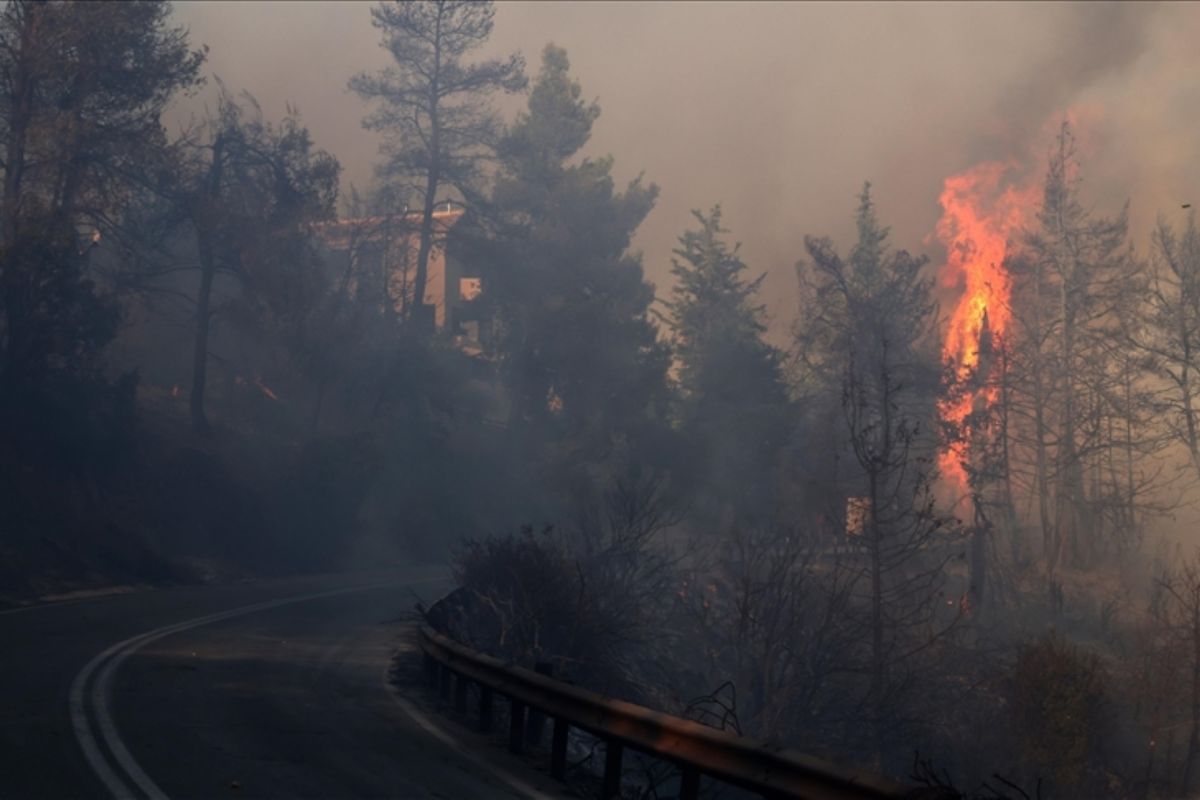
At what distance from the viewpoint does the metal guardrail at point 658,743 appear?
5.46m

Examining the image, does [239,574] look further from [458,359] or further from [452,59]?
[452,59]

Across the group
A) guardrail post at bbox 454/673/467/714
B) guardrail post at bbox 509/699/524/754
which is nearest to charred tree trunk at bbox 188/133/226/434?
guardrail post at bbox 454/673/467/714

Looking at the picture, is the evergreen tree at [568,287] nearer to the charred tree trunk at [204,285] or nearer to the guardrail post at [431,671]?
the charred tree trunk at [204,285]

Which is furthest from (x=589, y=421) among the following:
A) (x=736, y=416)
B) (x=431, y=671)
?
(x=431, y=671)

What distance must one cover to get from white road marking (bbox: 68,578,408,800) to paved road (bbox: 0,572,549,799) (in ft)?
0.05

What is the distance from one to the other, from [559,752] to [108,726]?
4.10 meters

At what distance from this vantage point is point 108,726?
31.2 feet

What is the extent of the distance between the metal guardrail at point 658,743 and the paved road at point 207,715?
2.12ft

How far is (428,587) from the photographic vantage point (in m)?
31.4

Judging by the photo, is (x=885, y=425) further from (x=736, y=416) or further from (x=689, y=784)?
(x=736, y=416)

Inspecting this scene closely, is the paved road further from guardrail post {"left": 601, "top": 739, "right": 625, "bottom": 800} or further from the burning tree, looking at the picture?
the burning tree

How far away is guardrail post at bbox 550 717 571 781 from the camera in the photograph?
8297mm

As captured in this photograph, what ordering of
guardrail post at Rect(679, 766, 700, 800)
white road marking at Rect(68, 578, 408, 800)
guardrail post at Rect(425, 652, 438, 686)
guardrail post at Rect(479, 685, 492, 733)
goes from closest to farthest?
1. guardrail post at Rect(679, 766, 700, 800)
2. white road marking at Rect(68, 578, 408, 800)
3. guardrail post at Rect(479, 685, 492, 733)
4. guardrail post at Rect(425, 652, 438, 686)

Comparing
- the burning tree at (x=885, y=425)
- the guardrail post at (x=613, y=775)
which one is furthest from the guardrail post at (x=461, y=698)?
the burning tree at (x=885, y=425)
